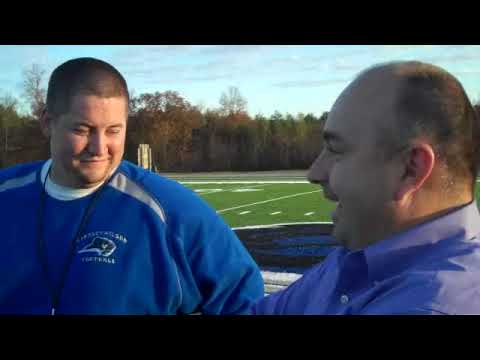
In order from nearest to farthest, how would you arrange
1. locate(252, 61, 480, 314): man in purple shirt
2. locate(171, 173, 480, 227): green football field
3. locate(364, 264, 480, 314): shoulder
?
1. locate(364, 264, 480, 314): shoulder
2. locate(252, 61, 480, 314): man in purple shirt
3. locate(171, 173, 480, 227): green football field

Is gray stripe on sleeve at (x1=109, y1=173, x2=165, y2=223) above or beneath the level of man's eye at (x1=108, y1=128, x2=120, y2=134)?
beneath

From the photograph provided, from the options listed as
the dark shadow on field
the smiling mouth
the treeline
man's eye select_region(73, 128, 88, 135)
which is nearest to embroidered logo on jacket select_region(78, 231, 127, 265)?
man's eye select_region(73, 128, 88, 135)

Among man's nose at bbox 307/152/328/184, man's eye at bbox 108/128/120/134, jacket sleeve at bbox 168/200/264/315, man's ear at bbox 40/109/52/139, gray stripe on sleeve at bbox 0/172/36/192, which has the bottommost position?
jacket sleeve at bbox 168/200/264/315

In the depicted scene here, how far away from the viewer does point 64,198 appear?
6.17 feet

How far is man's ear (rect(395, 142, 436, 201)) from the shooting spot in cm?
104

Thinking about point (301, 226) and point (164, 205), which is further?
point (301, 226)

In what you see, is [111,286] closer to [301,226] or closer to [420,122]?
[420,122]

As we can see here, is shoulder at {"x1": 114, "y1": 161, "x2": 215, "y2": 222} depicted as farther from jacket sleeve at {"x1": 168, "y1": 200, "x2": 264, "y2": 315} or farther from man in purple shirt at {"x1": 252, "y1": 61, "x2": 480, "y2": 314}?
man in purple shirt at {"x1": 252, "y1": 61, "x2": 480, "y2": 314}

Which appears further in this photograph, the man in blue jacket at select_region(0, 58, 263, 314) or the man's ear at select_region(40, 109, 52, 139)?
the man's ear at select_region(40, 109, 52, 139)

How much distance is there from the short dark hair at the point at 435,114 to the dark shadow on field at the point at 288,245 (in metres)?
5.64

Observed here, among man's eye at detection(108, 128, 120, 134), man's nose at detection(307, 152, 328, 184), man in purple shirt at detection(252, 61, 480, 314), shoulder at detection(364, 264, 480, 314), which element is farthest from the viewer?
man's eye at detection(108, 128, 120, 134)

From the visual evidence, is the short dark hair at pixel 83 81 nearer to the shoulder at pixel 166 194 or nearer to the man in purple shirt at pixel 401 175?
the shoulder at pixel 166 194
